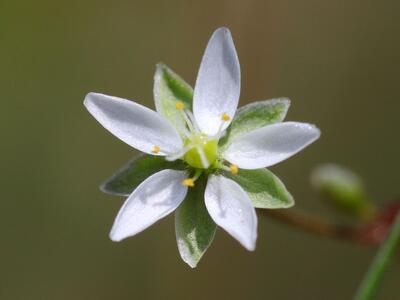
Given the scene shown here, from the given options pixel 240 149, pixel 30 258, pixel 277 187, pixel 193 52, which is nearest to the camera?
pixel 277 187

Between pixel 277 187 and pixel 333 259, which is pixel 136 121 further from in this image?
pixel 333 259

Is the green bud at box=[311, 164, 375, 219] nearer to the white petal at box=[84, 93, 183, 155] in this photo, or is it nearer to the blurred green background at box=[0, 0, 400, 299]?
the white petal at box=[84, 93, 183, 155]

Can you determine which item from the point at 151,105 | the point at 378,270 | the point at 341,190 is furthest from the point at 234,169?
the point at 151,105

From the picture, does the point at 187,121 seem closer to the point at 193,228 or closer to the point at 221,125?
the point at 221,125

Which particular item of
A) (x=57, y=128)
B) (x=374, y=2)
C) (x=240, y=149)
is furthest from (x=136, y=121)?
(x=374, y=2)

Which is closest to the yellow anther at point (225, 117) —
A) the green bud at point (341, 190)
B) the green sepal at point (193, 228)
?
the green sepal at point (193, 228)

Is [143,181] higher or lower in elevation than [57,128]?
higher
